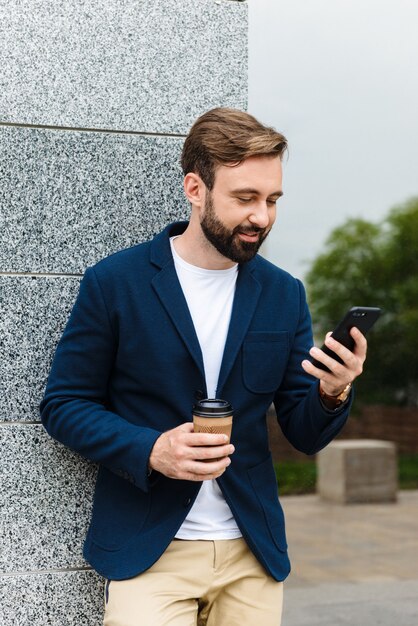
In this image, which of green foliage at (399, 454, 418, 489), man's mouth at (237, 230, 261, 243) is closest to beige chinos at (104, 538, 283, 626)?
man's mouth at (237, 230, 261, 243)

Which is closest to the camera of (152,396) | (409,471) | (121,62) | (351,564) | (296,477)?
(152,396)

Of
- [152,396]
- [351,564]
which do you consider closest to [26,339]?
[152,396]

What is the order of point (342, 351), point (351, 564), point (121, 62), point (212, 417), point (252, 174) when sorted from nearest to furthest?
1. point (212, 417)
2. point (342, 351)
3. point (252, 174)
4. point (121, 62)
5. point (351, 564)

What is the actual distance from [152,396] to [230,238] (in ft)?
1.68

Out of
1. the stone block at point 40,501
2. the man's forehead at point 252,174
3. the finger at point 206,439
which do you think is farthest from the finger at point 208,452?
the stone block at point 40,501

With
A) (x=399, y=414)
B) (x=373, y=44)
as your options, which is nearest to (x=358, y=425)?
(x=399, y=414)

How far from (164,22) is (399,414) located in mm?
2442

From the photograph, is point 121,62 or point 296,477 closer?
point 121,62

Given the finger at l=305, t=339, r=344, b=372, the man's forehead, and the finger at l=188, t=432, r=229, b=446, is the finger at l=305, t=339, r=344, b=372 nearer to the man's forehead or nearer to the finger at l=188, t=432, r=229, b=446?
the finger at l=188, t=432, r=229, b=446

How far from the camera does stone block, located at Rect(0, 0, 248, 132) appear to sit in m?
3.26

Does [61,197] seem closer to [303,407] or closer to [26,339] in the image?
[26,339]

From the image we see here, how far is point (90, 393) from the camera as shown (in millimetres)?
2758

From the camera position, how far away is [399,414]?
4895 mm

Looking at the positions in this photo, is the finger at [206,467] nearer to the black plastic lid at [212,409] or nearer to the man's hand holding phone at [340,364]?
the black plastic lid at [212,409]
